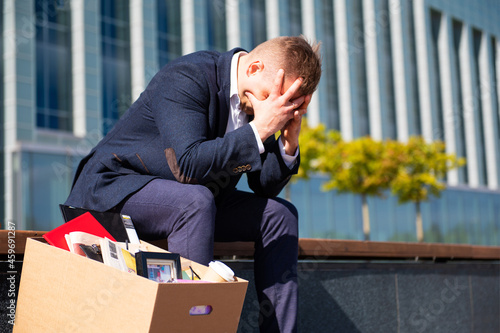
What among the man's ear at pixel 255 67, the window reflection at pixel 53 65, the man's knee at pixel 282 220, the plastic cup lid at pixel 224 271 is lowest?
the plastic cup lid at pixel 224 271

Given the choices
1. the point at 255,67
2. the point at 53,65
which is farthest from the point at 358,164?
the point at 255,67

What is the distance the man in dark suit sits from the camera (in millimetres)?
2410

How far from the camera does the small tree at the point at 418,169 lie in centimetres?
2423

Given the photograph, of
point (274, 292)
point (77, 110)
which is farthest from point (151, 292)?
point (77, 110)

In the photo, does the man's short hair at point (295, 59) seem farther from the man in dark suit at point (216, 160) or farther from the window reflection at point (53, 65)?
the window reflection at point (53, 65)

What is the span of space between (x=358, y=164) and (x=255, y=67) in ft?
67.7

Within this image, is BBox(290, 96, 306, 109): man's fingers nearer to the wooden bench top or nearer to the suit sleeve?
the suit sleeve

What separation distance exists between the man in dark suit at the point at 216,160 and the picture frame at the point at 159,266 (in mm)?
250

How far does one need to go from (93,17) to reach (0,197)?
676 cm

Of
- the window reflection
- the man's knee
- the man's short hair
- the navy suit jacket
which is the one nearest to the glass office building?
the window reflection

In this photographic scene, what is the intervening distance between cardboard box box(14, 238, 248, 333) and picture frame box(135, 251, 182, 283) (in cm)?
8

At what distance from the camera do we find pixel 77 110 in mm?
19969

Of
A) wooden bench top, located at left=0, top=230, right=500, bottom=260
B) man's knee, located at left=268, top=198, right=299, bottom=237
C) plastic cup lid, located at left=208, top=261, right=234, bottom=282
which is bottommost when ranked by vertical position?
wooden bench top, located at left=0, top=230, right=500, bottom=260

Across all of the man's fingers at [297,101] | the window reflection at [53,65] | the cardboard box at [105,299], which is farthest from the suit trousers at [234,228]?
the window reflection at [53,65]
